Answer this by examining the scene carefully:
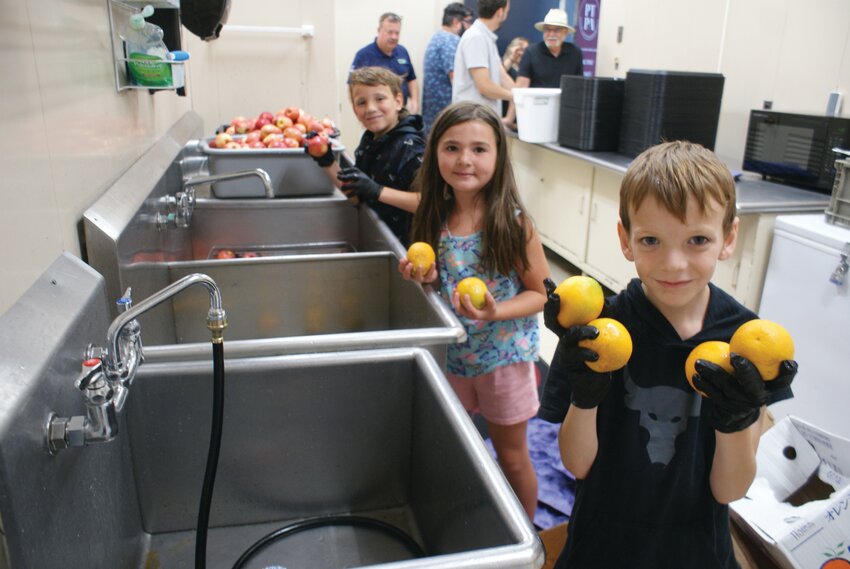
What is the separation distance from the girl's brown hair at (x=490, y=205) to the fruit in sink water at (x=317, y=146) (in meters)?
0.55

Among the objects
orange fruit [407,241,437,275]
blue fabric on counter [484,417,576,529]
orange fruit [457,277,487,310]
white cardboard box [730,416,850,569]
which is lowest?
blue fabric on counter [484,417,576,529]

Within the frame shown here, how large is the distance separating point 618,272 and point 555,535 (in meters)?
2.11

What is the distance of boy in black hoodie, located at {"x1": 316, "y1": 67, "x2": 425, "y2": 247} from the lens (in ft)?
6.23

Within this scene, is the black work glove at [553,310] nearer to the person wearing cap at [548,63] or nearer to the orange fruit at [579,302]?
the orange fruit at [579,302]

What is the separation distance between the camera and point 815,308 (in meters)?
2.19

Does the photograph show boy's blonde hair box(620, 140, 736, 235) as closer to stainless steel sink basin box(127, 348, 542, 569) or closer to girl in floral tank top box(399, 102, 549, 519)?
stainless steel sink basin box(127, 348, 542, 569)

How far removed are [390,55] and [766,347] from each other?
466 cm

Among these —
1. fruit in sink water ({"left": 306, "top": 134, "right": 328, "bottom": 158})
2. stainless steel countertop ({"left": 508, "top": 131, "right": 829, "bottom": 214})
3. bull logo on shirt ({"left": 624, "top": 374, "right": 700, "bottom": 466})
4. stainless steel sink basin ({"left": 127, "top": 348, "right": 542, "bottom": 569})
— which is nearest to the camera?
bull logo on shirt ({"left": 624, "top": 374, "right": 700, "bottom": 466})

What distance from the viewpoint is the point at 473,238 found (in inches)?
59.8

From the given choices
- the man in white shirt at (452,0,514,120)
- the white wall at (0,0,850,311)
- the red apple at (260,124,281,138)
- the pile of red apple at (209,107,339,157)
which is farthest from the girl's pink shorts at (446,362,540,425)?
the man in white shirt at (452,0,514,120)

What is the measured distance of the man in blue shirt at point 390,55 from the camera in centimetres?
481

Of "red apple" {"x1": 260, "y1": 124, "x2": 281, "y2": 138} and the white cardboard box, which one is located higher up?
"red apple" {"x1": 260, "y1": 124, "x2": 281, "y2": 138}

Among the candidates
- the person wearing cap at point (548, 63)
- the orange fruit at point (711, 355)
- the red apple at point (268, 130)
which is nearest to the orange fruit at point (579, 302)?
the orange fruit at point (711, 355)

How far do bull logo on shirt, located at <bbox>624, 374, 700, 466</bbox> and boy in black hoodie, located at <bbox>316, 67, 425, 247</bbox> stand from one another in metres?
1.05
